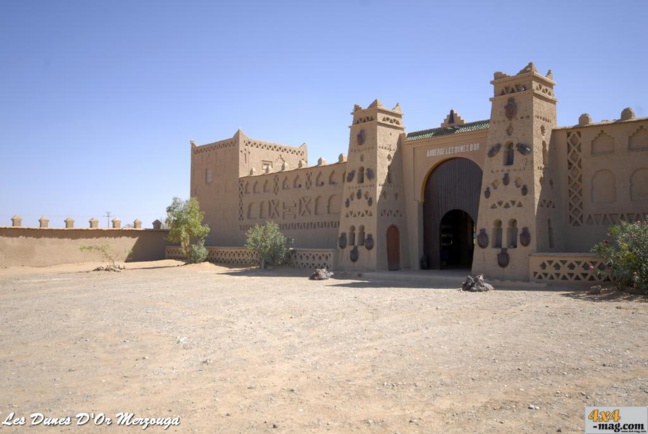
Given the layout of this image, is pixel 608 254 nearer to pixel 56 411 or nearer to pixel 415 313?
pixel 415 313

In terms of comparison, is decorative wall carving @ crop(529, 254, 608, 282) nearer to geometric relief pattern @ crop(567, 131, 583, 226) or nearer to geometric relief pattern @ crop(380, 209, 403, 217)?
geometric relief pattern @ crop(567, 131, 583, 226)

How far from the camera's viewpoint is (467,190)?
1984 centimetres

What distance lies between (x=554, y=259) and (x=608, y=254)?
181 cm

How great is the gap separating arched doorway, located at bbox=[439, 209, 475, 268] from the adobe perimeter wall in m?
18.4

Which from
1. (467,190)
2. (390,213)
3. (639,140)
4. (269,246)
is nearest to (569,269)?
A: (639,140)

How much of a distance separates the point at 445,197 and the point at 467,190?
1.00 m

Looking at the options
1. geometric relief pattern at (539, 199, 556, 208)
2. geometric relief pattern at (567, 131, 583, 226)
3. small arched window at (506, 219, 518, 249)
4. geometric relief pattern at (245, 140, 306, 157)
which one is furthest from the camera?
geometric relief pattern at (245, 140, 306, 157)

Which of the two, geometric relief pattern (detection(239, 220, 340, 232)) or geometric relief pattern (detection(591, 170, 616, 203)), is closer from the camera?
geometric relief pattern (detection(591, 170, 616, 203))

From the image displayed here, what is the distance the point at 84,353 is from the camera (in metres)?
7.38

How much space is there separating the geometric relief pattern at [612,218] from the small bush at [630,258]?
2759 millimetres

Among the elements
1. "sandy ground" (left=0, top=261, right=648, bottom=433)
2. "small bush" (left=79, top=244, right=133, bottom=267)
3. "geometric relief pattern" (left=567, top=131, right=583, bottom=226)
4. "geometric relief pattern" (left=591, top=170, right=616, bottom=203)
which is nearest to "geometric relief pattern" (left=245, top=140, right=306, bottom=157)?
"small bush" (left=79, top=244, right=133, bottom=267)

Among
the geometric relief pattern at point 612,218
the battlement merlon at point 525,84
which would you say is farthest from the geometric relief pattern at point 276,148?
the geometric relief pattern at point 612,218

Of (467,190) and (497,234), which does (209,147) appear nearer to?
(467,190)

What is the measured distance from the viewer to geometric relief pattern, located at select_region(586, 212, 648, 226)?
50.7ft
